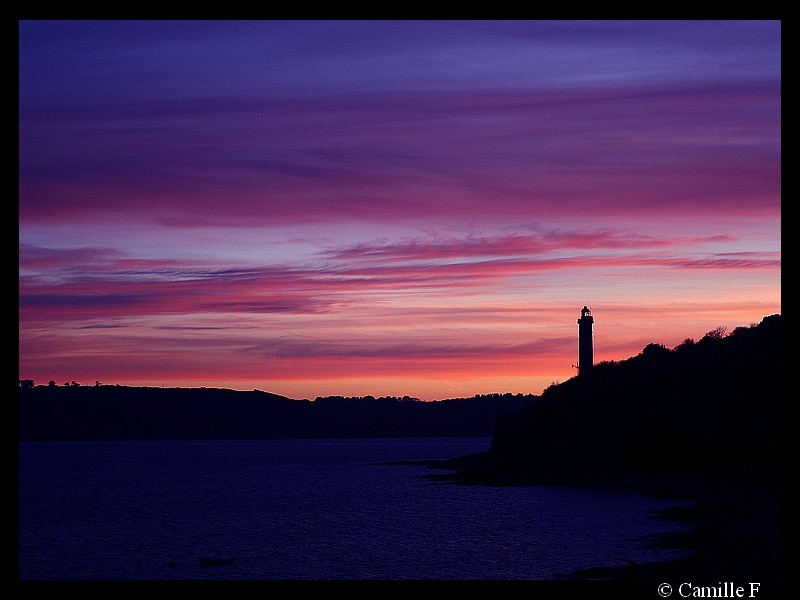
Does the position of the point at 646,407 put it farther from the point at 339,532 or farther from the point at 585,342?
the point at 339,532

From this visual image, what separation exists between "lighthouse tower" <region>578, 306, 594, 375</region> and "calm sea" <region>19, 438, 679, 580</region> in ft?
53.0

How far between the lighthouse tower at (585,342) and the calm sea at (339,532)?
16.2 metres

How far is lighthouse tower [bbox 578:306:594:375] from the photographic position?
384 ft

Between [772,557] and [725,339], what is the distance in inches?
3138

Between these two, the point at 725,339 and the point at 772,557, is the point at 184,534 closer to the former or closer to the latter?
the point at 772,557

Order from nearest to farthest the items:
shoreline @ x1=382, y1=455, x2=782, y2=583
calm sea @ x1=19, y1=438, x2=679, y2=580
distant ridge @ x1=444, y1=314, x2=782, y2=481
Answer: shoreline @ x1=382, y1=455, x2=782, y2=583, calm sea @ x1=19, y1=438, x2=679, y2=580, distant ridge @ x1=444, y1=314, x2=782, y2=481

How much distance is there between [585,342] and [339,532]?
151 feet

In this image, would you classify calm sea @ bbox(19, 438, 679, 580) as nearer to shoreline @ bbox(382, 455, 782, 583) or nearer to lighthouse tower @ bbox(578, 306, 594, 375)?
shoreline @ bbox(382, 455, 782, 583)

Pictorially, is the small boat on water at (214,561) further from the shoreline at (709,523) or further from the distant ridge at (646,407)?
the distant ridge at (646,407)

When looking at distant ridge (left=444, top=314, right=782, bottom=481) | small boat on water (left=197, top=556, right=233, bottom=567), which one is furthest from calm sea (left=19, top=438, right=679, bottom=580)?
distant ridge (left=444, top=314, right=782, bottom=481)

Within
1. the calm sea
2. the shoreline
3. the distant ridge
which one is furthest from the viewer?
the distant ridge

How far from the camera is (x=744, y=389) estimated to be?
362 ft

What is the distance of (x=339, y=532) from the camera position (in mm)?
89500

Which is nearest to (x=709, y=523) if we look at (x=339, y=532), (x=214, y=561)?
(x=339, y=532)
